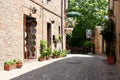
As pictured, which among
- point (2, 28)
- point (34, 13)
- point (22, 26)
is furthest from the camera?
point (34, 13)

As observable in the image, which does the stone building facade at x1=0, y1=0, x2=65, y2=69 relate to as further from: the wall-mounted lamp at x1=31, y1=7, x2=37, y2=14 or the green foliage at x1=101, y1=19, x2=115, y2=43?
the green foliage at x1=101, y1=19, x2=115, y2=43

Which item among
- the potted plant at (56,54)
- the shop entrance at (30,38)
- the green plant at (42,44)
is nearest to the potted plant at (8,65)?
the shop entrance at (30,38)

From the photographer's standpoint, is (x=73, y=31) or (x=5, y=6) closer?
(x=5, y=6)

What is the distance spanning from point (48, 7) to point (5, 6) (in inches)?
331

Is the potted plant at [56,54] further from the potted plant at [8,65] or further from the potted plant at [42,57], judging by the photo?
the potted plant at [8,65]

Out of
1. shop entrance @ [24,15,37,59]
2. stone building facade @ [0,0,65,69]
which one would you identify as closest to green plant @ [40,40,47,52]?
stone building facade @ [0,0,65,69]

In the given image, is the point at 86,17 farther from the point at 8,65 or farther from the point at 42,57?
the point at 8,65

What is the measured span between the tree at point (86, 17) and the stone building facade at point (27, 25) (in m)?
13.7

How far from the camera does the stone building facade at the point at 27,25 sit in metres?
12.6

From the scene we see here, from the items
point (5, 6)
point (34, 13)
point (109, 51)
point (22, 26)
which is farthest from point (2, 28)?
point (109, 51)

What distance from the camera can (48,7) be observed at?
20.8 meters

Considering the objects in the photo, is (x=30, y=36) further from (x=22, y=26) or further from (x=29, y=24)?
(x=22, y=26)

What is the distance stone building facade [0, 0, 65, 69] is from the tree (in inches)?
538

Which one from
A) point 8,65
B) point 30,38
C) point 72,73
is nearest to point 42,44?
point 30,38
